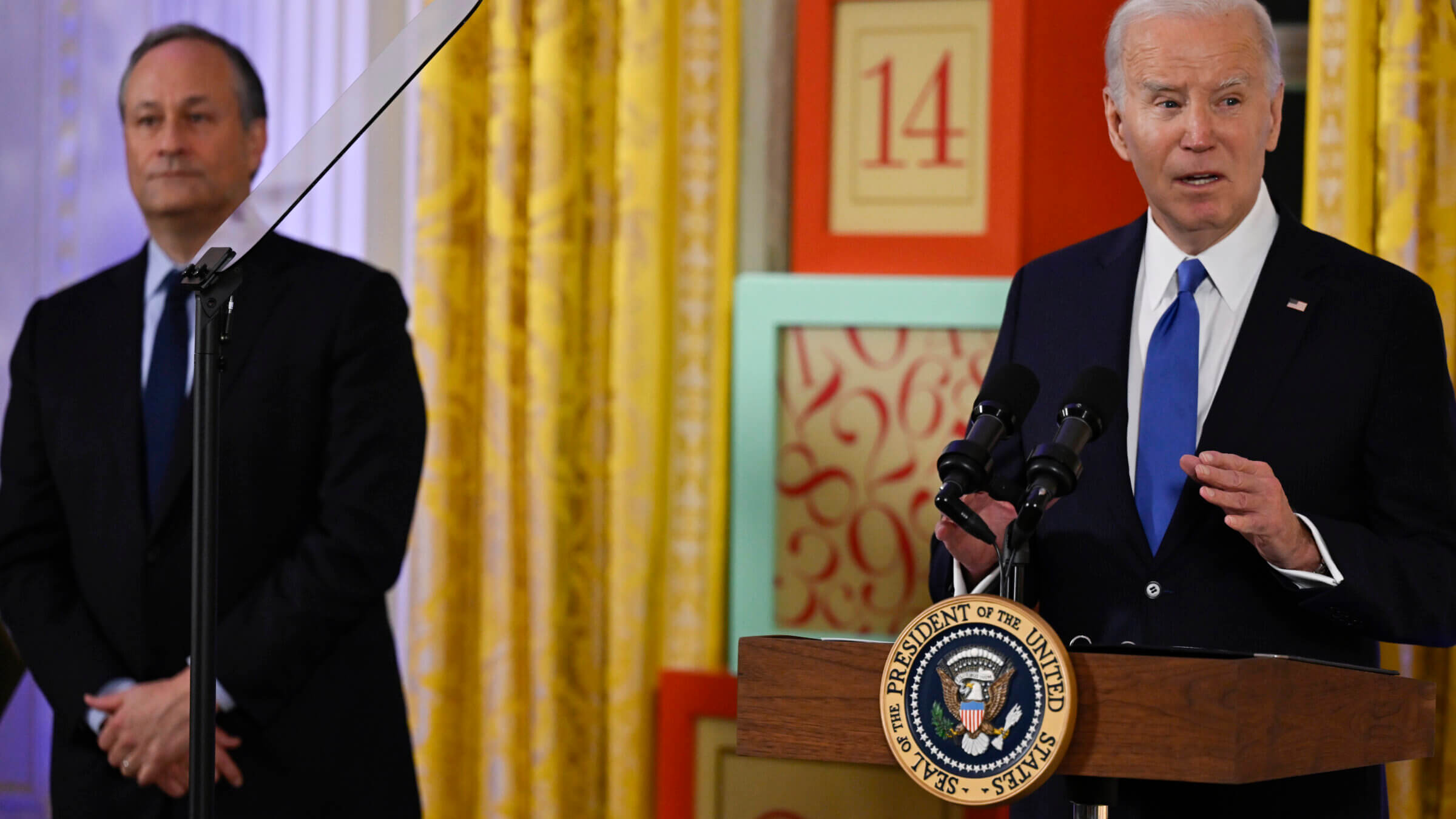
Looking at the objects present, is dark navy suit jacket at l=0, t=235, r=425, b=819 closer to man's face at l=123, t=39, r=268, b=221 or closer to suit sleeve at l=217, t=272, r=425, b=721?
suit sleeve at l=217, t=272, r=425, b=721

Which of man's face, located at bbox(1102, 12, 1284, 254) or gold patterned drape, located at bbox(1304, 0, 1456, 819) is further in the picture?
gold patterned drape, located at bbox(1304, 0, 1456, 819)

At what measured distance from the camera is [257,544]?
221 cm

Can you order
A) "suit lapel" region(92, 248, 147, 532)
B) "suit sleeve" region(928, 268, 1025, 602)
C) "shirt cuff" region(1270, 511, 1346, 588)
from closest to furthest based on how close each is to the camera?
"shirt cuff" region(1270, 511, 1346, 588)
"suit sleeve" region(928, 268, 1025, 602)
"suit lapel" region(92, 248, 147, 532)

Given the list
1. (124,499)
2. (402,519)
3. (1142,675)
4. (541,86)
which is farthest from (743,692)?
(541,86)

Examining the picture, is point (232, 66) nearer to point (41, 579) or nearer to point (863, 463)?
point (41, 579)

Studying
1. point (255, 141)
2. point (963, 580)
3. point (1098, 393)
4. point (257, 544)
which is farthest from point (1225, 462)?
point (255, 141)

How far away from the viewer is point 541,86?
2.51m

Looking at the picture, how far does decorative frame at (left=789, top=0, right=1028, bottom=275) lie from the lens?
236 cm

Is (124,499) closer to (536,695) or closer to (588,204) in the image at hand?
(536,695)

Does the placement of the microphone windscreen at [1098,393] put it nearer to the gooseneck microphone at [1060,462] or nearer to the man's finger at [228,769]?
the gooseneck microphone at [1060,462]

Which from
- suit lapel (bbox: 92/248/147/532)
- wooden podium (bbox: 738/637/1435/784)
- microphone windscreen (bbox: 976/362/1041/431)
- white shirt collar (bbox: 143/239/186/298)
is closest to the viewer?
wooden podium (bbox: 738/637/1435/784)

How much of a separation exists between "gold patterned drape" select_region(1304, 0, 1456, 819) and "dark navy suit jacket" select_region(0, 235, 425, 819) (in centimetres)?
166

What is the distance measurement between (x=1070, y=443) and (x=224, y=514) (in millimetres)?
1530

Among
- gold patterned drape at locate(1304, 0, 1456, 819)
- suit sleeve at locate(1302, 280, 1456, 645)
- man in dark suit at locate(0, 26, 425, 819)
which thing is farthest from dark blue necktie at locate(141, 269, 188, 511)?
gold patterned drape at locate(1304, 0, 1456, 819)
